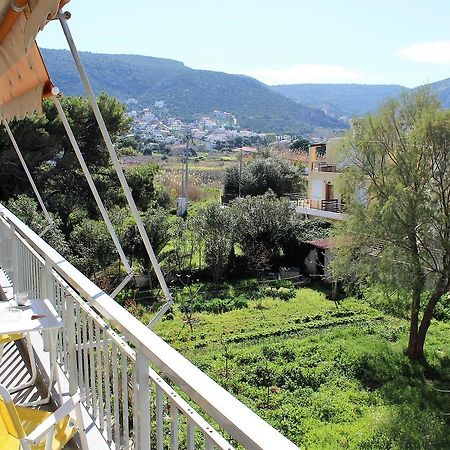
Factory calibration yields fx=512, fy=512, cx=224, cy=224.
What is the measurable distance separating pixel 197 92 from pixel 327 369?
110 metres

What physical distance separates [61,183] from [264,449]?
15.9 m

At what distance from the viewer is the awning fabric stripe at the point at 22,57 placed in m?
1.41

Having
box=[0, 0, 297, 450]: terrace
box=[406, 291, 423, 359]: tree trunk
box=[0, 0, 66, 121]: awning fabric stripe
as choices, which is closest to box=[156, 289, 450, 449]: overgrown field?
box=[406, 291, 423, 359]: tree trunk

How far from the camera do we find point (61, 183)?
15.8 meters

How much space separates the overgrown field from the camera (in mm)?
8352

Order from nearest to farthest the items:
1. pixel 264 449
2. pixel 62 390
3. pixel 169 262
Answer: pixel 264 449 < pixel 62 390 < pixel 169 262

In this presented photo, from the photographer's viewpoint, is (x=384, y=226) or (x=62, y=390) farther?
(x=384, y=226)

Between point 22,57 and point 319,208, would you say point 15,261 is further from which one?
point 319,208

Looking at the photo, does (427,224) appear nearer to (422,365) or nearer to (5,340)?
(422,365)

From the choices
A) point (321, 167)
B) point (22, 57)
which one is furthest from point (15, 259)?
point (321, 167)

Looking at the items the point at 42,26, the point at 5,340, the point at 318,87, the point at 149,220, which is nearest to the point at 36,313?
the point at 5,340

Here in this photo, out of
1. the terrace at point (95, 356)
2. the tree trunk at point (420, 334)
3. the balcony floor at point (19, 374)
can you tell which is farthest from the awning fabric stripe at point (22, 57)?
the tree trunk at point (420, 334)

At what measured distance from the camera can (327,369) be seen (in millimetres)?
10414

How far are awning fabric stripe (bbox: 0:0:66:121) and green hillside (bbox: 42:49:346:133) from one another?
105 meters
